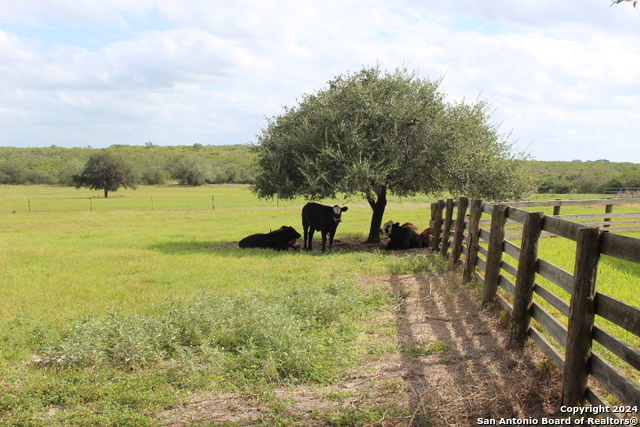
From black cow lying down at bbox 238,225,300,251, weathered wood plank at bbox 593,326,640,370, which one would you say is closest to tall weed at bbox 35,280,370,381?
weathered wood plank at bbox 593,326,640,370

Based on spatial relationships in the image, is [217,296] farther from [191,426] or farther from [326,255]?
[326,255]

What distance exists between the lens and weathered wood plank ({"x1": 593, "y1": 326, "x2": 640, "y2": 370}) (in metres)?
3.41

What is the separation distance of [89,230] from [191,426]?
20.7 m

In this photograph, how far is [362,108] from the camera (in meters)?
15.5

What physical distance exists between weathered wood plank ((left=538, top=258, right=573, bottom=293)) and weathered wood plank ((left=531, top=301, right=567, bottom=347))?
1.24 feet

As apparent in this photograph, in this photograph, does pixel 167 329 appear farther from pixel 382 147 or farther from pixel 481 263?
pixel 382 147

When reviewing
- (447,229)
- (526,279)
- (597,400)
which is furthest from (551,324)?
(447,229)

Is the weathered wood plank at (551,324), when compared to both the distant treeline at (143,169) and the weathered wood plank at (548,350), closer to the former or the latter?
the weathered wood plank at (548,350)

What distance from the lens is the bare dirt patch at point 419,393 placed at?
4195mm

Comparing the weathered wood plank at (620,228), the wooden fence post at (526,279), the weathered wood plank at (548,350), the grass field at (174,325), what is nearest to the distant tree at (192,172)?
the grass field at (174,325)

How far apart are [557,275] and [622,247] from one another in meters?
1.34

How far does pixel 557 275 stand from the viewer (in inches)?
192

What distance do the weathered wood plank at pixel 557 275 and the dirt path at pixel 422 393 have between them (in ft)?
2.85

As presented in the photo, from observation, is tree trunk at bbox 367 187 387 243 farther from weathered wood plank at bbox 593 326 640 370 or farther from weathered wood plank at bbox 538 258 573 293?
weathered wood plank at bbox 593 326 640 370
